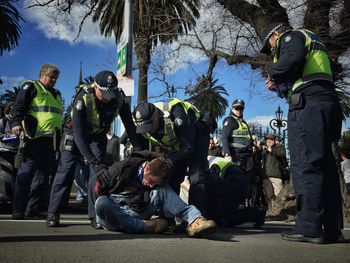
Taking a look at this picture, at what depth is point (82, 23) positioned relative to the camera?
10281 mm

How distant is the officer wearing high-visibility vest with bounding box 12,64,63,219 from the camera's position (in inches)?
215

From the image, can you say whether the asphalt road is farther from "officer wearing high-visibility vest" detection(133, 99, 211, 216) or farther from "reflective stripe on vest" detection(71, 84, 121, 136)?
"reflective stripe on vest" detection(71, 84, 121, 136)

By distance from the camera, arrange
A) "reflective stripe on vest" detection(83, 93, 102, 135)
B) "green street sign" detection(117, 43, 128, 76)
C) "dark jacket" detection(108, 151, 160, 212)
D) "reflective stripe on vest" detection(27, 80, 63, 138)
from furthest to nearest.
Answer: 1. "green street sign" detection(117, 43, 128, 76)
2. "reflective stripe on vest" detection(27, 80, 63, 138)
3. "reflective stripe on vest" detection(83, 93, 102, 135)
4. "dark jacket" detection(108, 151, 160, 212)

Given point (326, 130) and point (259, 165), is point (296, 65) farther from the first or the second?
point (259, 165)

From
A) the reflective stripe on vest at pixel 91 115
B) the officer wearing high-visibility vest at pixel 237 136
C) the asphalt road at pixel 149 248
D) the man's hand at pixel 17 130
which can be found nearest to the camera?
the asphalt road at pixel 149 248

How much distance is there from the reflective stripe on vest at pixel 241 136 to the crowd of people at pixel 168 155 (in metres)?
1.61

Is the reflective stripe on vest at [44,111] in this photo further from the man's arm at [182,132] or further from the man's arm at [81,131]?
the man's arm at [182,132]

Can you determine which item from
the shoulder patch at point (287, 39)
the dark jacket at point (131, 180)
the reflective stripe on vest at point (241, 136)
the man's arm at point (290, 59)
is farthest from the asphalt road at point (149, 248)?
the reflective stripe on vest at point (241, 136)

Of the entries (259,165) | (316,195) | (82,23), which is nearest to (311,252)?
(316,195)

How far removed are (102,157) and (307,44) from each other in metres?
2.29

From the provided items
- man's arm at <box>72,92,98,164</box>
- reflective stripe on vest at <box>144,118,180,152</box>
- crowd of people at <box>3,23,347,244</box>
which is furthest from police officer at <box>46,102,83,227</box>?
reflective stripe on vest at <box>144,118,180,152</box>

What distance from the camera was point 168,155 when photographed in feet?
15.7

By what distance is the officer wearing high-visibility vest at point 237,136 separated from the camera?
7.11 m

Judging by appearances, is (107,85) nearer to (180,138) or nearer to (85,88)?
(85,88)
